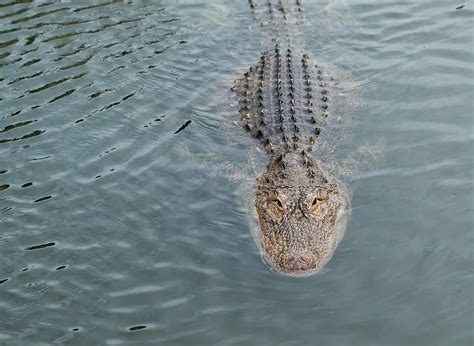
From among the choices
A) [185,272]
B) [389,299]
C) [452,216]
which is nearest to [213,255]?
[185,272]

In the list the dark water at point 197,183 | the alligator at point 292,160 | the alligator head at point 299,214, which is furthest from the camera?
the alligator at point 292,160

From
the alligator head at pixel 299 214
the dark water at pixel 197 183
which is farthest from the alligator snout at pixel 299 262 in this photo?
the dark water at pixel 197 183

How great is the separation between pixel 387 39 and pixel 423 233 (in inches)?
174

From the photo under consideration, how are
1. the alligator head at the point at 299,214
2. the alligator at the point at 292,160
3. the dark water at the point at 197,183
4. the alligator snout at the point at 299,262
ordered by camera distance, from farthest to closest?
the alligator at the point at 292,160
the alligator head at the point at 299,214
the alligator snout at the point at 299,262
the dark water at the point at 197,183

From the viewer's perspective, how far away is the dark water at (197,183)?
6512mm

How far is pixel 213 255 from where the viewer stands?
725 cm

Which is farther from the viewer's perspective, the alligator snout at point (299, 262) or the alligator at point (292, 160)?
the alligator at point (292, 160)

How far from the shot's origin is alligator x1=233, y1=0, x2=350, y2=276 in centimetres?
716

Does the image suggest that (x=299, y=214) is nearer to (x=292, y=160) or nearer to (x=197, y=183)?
(x=292, y=160)

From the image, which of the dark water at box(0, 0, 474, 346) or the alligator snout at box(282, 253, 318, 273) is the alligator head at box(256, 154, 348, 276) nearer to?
the alligator snout at box(282, 253, 318, 273)

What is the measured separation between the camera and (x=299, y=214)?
7.41m

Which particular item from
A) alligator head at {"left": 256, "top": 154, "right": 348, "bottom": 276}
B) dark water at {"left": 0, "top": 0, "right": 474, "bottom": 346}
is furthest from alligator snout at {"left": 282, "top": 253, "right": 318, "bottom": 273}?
dark water at {"left": 0, "top": 0, "right": 474, "bottom": 346}

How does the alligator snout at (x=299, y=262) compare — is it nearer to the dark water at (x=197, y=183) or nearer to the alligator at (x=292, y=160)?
the alligator at (x=292, y=160)

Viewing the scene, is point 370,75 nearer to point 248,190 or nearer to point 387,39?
point 387,39
